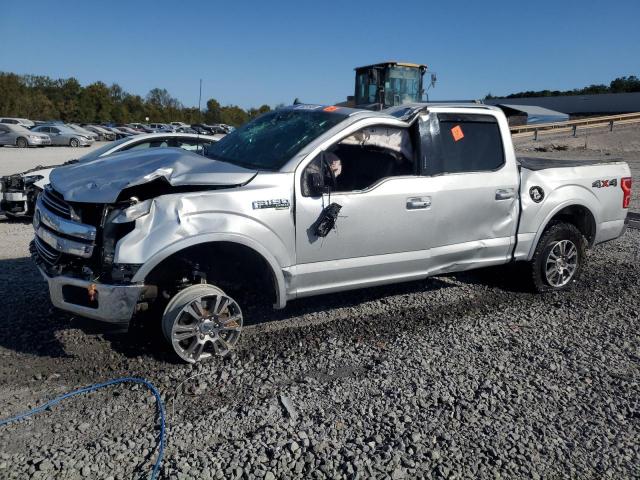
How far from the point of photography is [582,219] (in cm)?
609

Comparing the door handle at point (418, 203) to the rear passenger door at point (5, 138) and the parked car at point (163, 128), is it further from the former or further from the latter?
the parked car at point (163, 128)

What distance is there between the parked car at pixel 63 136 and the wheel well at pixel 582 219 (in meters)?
35.2

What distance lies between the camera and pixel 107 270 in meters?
3.70

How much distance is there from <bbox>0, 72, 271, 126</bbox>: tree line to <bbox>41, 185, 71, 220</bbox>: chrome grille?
202 ft

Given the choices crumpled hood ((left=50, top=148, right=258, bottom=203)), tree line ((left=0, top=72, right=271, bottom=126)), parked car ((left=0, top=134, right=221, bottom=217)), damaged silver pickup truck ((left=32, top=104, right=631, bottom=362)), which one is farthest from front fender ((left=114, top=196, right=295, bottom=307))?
tree line ((left=0, top=72, right=271, bottom=126))

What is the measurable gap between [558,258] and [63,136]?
35526 mm

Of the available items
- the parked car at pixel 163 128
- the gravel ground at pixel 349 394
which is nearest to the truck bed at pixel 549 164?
the gravel ground at pixel 349 394

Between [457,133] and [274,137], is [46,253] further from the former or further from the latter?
[457,133]

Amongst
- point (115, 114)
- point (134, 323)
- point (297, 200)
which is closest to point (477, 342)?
point (297, 200)

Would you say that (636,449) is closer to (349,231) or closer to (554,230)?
(349,231)

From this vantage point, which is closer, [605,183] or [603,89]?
[605,183]

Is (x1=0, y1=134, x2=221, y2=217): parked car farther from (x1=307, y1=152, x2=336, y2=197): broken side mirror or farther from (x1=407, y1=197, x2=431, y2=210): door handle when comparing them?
(x1=407, y1=197, x2=431, y2=210): door handle

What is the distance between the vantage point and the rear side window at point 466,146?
4930mm

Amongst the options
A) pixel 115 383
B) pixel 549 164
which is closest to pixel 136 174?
pixel 115 383
